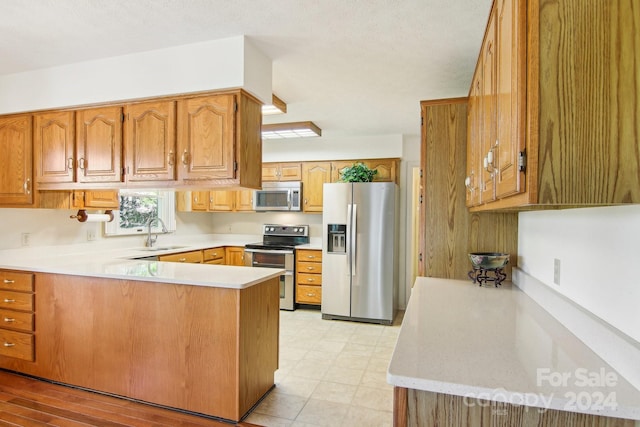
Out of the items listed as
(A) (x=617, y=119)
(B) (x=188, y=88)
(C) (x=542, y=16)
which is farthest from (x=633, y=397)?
(B) (x=188, y=88)

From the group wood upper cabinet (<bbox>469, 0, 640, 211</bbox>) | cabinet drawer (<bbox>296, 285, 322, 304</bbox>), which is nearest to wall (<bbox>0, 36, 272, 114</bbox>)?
wood upper cabinet (<bbox>469, 0, 640, 211</bbox>)

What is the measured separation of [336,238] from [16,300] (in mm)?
3090

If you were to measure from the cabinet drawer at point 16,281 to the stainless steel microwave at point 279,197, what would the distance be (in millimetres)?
2832

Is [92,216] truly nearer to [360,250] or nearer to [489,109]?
[360,250]

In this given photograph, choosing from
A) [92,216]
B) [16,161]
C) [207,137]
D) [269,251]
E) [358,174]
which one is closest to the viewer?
[207,137]

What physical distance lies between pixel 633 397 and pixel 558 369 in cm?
18

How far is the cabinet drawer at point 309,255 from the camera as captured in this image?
471 cm

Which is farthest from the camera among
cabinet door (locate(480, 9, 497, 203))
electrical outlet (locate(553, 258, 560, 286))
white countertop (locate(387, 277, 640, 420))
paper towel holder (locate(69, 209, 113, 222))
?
paper towel holder (locate(69, 209, 113, 222))

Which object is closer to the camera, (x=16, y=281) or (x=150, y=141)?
(x=150, y=141)

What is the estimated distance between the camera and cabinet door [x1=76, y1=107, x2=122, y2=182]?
8.69ft

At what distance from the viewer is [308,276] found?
15.6 ft

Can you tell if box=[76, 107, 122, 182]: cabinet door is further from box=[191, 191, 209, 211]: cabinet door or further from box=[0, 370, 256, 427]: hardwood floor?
box=[191, 191, 209, 211]: cabinet door

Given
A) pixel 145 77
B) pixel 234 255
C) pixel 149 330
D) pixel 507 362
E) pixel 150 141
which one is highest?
pixel 145 77

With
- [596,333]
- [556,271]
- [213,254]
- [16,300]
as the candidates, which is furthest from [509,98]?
[213,254]
